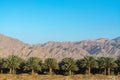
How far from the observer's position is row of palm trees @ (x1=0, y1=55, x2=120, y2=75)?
120750 millimetres

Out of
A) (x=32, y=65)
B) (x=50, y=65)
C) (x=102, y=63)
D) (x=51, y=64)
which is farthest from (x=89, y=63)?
(x=32, y=65)

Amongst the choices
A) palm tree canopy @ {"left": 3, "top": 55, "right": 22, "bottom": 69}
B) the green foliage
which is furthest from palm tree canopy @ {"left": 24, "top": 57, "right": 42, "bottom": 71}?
palm tree canopy @ {"left": 3, "top": 55, "right": 22, "bottom": 69}

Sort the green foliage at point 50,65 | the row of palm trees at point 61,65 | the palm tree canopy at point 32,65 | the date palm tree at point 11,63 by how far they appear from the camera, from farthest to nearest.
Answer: the green foliage at point 50,65, the date palm tree at point 11,63, the row of palm trees at point 61,65, the palm tree canopy at point 32,65

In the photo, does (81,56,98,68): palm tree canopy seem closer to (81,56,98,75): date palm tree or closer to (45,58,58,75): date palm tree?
(81,56,98,75): date palm tree

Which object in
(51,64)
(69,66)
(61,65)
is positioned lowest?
(69,66)

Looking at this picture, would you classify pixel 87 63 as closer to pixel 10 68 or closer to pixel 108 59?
pixel 108 59

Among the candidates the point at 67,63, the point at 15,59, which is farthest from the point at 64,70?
the point at 15,59

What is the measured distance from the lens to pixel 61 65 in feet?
410

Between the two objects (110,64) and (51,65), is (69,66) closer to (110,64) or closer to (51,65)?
(51,65)

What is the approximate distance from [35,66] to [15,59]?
33.3 feet

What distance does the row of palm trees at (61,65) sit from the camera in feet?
A: 396

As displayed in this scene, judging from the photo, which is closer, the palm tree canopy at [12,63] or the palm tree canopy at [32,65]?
the palm tree canopy at [32,65]

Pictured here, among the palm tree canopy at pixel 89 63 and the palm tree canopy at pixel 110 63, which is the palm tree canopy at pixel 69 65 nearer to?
the palm tree canopy at pixel 89 63

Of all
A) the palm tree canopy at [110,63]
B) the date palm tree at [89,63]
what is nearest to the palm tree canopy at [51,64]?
the date palm tree at [89,63]
